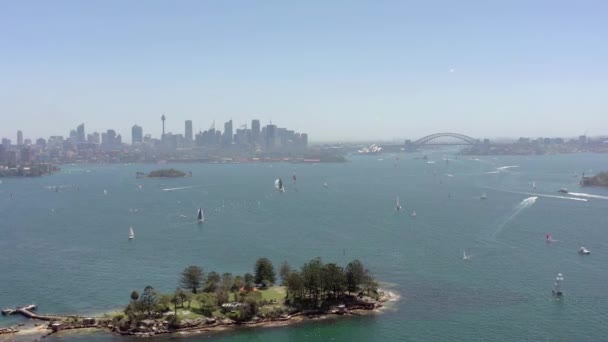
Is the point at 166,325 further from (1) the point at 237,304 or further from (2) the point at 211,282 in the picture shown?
(2) the point at 211,282

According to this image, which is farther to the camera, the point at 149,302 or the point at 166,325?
the point at 149,302

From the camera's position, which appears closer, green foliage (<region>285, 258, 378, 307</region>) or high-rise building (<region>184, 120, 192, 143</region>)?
green foliage (<region>285, 258, 378, 307</region>)

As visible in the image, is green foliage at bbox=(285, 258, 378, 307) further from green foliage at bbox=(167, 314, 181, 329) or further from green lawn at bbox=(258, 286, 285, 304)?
green foliage at bbox=(167, 314, 181, 329)

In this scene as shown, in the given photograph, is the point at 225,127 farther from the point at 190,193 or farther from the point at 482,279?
the point at 482,279

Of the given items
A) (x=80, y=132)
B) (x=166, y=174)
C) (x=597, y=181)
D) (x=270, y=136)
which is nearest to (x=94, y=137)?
(x=80, y=132)

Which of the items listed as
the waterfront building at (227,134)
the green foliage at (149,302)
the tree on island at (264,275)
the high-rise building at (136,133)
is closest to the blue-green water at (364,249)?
the green foliage at (149,302)

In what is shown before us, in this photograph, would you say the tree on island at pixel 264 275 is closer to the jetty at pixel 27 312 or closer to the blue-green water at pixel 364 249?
the blue-green water at pixel 364 249

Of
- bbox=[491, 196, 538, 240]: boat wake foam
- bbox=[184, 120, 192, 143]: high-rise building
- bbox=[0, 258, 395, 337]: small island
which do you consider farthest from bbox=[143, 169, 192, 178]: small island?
bbox=[184, 120, 192, 143]: high-rise building

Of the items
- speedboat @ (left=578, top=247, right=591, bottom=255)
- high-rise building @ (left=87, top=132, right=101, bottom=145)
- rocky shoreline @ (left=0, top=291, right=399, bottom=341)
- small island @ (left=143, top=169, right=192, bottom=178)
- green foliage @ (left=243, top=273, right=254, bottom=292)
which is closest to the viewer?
rocky shoreline @ (left=0, top=291, right=399, bottom=341)
